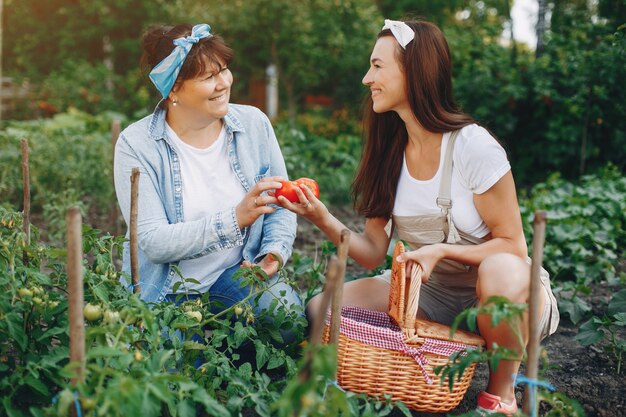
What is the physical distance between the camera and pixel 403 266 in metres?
2.19

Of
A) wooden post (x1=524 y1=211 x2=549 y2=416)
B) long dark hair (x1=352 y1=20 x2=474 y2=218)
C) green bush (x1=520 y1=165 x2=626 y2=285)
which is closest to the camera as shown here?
wooden post (x1=524 y1=211 x2=549 y2=416)

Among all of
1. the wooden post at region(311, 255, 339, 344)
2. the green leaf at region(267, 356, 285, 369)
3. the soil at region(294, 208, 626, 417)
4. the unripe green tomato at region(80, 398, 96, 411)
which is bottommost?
the soil at region(294, 208, 626, 417)

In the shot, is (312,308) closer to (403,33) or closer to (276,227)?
(276,227)

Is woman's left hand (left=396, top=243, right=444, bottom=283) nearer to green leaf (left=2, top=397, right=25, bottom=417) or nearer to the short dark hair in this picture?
the short dark hair

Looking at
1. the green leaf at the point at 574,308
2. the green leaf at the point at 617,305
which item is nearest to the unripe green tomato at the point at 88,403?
the green leaf at the point at 617,305

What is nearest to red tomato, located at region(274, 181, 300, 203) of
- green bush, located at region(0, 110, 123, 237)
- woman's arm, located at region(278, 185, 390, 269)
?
woman's arm, located at region(278, 185, 390, 269)

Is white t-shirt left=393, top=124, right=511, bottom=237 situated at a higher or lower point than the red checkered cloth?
higher

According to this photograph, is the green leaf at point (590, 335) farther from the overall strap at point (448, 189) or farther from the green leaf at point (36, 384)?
the green leaf at point (36, 384)

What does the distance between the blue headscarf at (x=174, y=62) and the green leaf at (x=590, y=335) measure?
5.85ft

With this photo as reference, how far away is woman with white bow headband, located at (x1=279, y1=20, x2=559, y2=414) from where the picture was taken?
222 cm

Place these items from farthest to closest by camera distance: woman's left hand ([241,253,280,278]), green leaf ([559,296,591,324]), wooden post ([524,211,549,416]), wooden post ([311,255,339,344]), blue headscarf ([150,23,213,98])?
1. green leaf ([559,296,591,324])
2. woman's left hand ([241,253,280,278])
3. blue headscarf ([150,23,213,98])
4. wooden post ([524,211,549,416])
5. wooden post ([311,255,339,344])

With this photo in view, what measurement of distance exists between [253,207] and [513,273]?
903 mm

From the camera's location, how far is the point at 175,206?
8.59 ft

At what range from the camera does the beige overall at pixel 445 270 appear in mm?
2416
